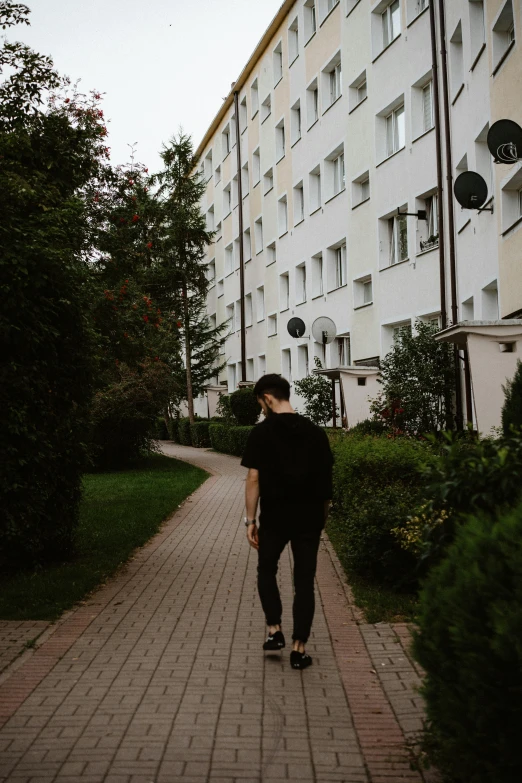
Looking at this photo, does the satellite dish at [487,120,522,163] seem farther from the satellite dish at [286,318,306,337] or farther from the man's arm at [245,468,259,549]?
the satellite dish at [286,318,306,337]

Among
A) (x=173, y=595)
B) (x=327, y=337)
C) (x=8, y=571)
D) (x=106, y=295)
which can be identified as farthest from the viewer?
(x=327, y=337)

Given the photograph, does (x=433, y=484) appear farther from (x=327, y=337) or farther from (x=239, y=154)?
(x=239, y=154)

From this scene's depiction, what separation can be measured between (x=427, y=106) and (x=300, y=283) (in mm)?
13214

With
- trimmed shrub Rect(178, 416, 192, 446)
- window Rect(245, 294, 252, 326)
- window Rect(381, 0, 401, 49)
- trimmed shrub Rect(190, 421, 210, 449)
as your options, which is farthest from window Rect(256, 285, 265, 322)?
window Rect(381, 0, 401, 49)

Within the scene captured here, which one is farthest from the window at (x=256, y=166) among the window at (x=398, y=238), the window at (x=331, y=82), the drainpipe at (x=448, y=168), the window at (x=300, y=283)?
the drainpipe at (x=448, y=168)

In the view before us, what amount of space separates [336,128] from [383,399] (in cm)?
1339

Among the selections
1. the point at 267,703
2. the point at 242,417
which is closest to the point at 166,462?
the point at 242,417

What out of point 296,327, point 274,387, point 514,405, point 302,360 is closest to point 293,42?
point 296,327

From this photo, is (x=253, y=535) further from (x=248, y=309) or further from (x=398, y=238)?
(x=248, y=309)

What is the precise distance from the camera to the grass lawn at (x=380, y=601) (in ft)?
22.5

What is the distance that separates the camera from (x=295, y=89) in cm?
3500

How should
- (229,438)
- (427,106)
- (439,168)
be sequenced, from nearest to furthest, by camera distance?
1. (439,168)
2. (427,106)
3. (229,438)

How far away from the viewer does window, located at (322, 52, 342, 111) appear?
30.8 metres

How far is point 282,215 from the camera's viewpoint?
1503 inches
